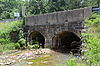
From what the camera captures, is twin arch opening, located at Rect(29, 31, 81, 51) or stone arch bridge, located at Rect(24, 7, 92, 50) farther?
twin arch opening, located at Rect(29, 31, 81, 51)

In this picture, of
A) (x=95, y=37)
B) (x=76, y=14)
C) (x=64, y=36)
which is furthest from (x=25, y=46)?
(x=95, y=37)

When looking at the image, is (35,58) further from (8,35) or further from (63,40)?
(8,35)

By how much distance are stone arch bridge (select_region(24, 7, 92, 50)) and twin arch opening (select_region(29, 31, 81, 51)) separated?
1.08 feet

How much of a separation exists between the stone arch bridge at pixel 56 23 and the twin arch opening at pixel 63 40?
1.08 ft

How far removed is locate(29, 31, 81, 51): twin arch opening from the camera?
39.6 ft

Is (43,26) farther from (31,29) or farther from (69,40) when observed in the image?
(69,40)

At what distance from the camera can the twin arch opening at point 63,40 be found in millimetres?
12062

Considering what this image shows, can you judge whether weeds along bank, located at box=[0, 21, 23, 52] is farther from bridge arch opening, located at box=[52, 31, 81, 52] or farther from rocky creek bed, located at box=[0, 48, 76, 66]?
bridge arch opening, located at box=[52, 31, 81, 52]

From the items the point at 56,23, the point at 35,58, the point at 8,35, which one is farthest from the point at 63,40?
the point at 8,35

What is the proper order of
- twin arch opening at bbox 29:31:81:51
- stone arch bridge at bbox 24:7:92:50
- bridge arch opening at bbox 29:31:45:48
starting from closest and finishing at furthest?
stone arch bridge at bbox 24:7:92:50 → twin arch opening at bbox 29:31:81:51 → bridge arch opening at bbox 29:31:45:48

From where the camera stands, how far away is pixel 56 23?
36.4 feet

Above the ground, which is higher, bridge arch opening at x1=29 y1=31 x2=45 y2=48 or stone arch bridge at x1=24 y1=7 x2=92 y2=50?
stone arch bridge at x1=24 y1=7 x2=92 y2=50

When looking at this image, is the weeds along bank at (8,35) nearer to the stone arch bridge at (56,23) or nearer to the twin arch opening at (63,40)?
the stone arch bridge at (56,23)

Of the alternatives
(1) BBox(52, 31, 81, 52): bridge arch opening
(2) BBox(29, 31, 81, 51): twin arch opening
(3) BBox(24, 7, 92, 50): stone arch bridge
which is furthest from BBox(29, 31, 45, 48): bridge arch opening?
(1) BBox(52, 31, 81, 52): bridge arch opening
